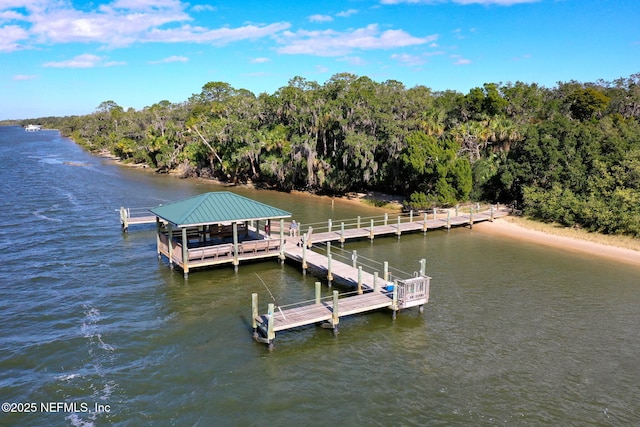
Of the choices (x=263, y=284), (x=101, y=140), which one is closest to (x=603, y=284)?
(x=263, y=284)

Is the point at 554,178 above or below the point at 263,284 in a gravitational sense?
above

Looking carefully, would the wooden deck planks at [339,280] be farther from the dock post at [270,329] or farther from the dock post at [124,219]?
the dock post at [124,219]

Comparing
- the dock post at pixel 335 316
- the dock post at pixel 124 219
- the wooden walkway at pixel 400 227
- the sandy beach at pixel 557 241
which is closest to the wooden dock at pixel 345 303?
the dock post at pixel 335 316

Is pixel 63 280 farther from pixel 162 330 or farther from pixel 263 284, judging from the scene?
pixel 263 284

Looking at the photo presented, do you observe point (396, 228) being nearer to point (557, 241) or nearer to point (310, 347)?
point (557, 241)

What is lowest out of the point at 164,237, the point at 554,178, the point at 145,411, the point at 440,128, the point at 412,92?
the point at 145,411

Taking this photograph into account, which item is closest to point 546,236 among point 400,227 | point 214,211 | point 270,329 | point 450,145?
point 400,227
